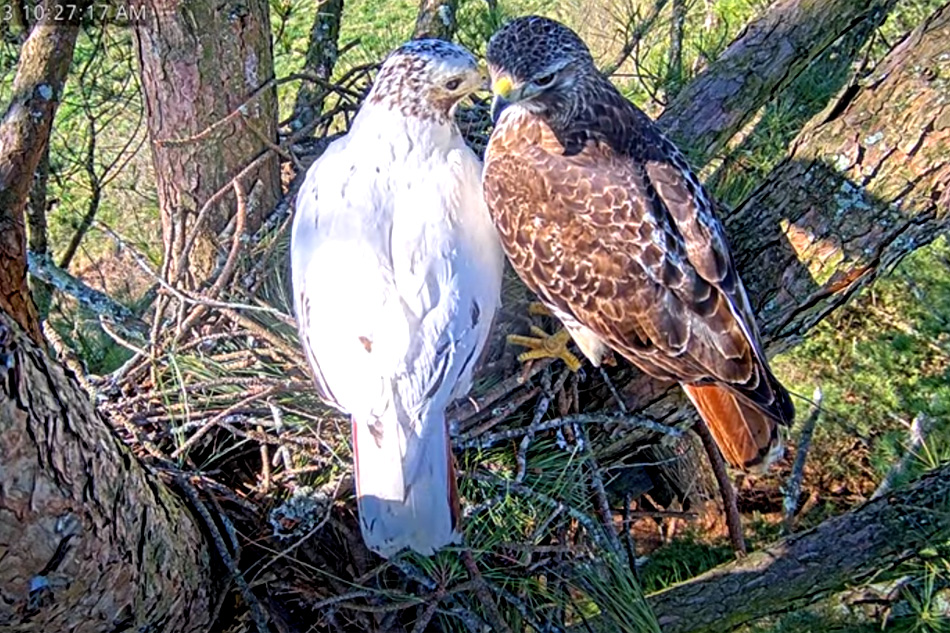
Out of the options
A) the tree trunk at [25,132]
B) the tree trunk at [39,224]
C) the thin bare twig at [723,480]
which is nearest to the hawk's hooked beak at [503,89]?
the thin bare twig at [723,480]

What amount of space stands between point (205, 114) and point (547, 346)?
34.3 inches

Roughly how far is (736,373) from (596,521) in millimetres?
426

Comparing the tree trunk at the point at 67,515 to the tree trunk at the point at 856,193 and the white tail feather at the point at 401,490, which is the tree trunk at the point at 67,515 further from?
the tree trunk at the point at 856,193

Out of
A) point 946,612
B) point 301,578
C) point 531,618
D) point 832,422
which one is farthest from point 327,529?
point 832,422

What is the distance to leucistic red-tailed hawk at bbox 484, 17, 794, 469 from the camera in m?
1.60

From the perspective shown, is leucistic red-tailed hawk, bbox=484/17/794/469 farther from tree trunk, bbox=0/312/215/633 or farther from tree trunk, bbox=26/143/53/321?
tree trunk, bbox=26/143/53/321

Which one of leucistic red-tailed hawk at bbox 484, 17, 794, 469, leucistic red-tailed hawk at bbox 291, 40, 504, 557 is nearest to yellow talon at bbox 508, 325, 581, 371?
leucistic red-tailed hawk at bbox 484, 17, 794, 469

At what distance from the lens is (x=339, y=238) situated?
1.68 m

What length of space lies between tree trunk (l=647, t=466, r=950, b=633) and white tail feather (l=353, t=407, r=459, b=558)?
0.71m

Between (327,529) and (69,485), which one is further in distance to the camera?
(327,529)

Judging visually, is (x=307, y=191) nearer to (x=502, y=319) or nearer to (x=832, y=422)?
(x=502, y=319)

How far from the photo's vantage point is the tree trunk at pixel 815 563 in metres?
1.92

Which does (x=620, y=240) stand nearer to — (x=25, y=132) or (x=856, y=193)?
(x=856, y=193)

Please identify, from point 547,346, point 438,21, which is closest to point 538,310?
point 547,346
